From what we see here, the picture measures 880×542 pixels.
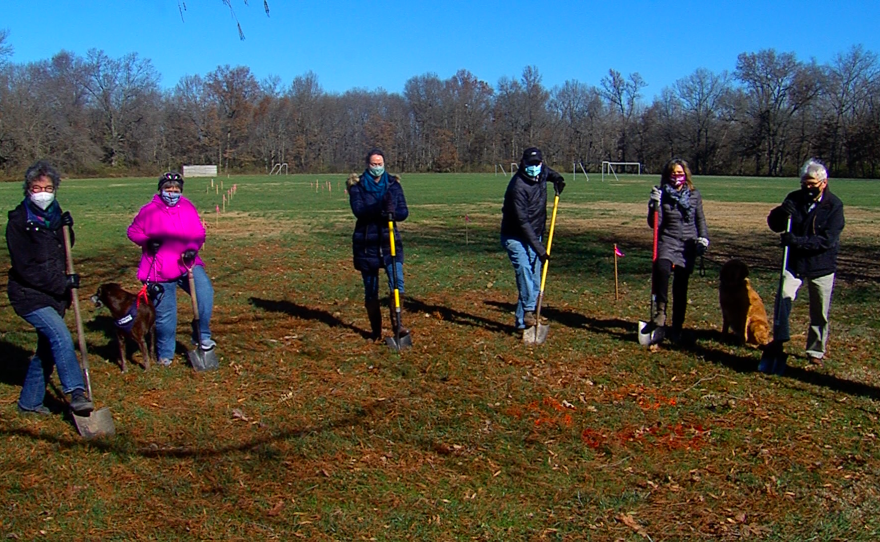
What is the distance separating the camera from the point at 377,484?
15.5 feet

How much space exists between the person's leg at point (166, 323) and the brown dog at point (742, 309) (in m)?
5.61

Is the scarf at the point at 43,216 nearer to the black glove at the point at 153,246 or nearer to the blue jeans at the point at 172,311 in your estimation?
the black glove at the point at 153,246

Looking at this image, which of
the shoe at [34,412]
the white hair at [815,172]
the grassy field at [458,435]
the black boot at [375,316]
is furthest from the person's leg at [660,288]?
the shoe at [34,412]

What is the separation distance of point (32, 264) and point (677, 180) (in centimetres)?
579

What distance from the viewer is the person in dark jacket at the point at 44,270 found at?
5.30 meters

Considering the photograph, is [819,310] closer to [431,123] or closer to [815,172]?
[815,172]

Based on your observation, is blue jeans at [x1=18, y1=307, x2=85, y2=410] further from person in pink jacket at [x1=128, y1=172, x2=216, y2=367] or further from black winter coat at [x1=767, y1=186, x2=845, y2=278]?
black winter coat at [x1=767, y1=186, x2=845, y2=278]

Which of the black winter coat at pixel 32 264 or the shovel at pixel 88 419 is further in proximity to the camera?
the shovel at pixel 88 419

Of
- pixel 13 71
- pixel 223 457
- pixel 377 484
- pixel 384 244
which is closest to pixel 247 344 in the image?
pixel 384 244

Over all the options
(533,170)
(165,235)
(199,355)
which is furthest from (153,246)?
(533,170)

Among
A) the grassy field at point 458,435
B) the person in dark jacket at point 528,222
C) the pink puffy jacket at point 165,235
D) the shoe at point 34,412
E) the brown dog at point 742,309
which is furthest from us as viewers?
the person in dark jacket at point 528,222

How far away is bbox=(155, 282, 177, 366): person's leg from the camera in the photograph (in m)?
7.04

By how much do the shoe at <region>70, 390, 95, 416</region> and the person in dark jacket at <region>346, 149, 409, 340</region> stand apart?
9.84 feet

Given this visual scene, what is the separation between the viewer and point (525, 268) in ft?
26.5
